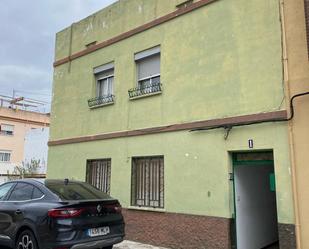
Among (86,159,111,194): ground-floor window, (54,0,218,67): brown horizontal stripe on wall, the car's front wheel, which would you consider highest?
(54,0,218,67): brown horizontal stripe on wall

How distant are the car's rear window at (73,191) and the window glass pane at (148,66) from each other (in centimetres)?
436

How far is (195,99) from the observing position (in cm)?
940

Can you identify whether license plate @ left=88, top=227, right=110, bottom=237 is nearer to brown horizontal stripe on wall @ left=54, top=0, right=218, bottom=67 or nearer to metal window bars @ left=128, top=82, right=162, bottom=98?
metal window bars @ left=128, top=82, right=162, bottom=98

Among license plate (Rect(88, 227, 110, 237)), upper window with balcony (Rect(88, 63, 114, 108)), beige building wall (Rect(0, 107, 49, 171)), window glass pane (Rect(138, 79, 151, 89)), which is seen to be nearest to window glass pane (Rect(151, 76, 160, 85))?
window glass pane (Rect(138, 79, 151, 89))

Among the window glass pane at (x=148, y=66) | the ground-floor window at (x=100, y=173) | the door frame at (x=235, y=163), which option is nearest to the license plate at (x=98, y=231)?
the door frame at (x=235, y=163)

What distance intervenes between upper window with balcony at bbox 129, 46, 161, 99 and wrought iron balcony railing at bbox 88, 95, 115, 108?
3.33 ft

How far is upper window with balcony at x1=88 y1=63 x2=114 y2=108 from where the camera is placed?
40.2 ft

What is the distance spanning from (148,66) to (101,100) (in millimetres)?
2256

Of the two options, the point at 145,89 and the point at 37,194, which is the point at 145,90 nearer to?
the point at 145,89

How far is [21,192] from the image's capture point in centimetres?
786

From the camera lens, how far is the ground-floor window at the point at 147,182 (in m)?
10.1

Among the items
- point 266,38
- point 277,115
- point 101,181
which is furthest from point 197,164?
point 101,181

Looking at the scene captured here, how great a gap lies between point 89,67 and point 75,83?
98cm

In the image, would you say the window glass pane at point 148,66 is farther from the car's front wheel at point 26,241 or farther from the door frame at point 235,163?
the car's front wheel at point 26,241
